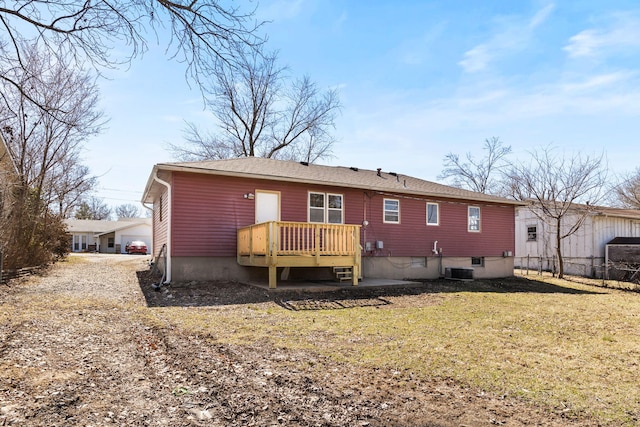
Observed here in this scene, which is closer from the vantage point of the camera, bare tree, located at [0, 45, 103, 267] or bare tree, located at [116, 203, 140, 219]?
bare tree, located at [0, 45, 103, 267]

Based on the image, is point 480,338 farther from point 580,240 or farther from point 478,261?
point 580,240

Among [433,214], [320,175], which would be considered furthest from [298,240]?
[433,214]

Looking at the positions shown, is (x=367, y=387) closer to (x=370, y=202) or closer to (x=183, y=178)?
(x=183, y=178)

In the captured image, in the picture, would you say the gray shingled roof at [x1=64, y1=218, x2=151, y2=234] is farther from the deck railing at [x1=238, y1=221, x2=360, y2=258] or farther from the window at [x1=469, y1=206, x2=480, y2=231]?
the deck railing at [x1=238, y1=221, x2=360, y2=258]

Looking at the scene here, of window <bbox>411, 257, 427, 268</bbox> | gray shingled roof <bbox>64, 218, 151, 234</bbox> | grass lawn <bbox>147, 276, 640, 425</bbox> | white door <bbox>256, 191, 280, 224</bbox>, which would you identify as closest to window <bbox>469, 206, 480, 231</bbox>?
window <bbox>411, 257, 427, 268</bbox>

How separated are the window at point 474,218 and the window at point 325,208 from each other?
595cm

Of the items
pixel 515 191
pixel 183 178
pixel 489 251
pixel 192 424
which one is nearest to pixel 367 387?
pixel 192 424

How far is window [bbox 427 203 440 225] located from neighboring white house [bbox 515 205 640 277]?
636 centimetres

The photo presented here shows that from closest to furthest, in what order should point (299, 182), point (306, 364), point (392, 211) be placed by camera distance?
point (306, 364) → point (299, 182) → point (392, 211)

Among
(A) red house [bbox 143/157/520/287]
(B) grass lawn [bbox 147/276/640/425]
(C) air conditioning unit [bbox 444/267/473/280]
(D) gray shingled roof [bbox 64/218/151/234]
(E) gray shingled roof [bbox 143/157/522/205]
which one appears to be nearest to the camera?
(B) grass lawn [bbox 147/276/640/425]

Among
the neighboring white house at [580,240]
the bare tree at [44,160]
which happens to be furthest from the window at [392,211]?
the bare tree at [44,160]

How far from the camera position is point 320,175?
13.9 m

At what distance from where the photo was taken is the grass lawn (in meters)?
3.91

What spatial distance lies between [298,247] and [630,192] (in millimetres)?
28022
